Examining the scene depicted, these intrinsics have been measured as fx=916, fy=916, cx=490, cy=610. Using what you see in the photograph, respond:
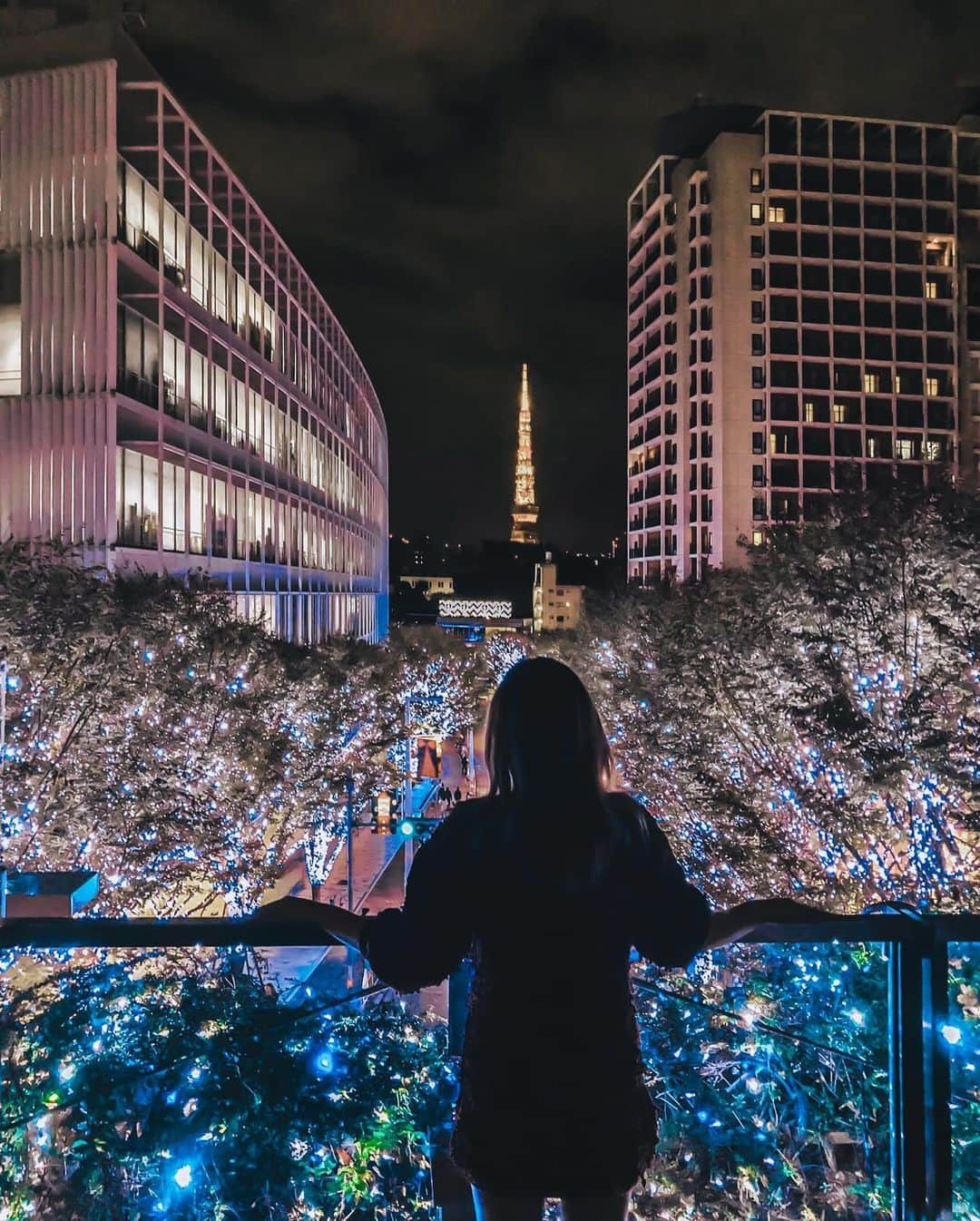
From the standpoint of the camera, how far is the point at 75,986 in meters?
2.58

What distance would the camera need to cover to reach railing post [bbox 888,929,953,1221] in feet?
7.38

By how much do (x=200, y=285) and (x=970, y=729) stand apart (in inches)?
881

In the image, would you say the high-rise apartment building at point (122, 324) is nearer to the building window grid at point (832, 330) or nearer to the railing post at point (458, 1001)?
the railing post at point (458, 1001)

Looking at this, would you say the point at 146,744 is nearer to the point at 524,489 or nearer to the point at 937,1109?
the point at 937,1109

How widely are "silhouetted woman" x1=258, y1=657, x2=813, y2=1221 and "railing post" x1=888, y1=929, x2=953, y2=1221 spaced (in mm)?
800

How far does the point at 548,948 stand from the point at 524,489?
195356 mm

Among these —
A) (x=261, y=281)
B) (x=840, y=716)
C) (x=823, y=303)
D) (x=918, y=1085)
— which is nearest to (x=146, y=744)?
(x=840, y=716)

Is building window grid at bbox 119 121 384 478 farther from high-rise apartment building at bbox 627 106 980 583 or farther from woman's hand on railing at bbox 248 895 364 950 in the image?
high-rise apartment building at bbox 627 106 980 583

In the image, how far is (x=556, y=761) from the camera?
5.84 feet

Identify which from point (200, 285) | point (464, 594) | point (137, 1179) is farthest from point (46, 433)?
point (464, 594)

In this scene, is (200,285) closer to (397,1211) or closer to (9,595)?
(9,595)

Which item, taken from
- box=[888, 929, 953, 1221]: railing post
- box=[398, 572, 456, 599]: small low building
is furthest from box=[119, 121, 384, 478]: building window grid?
box=[398, 572, 456, 599]: small low building

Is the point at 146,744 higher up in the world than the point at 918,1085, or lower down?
lower down

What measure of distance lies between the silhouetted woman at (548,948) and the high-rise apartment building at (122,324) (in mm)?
14759
